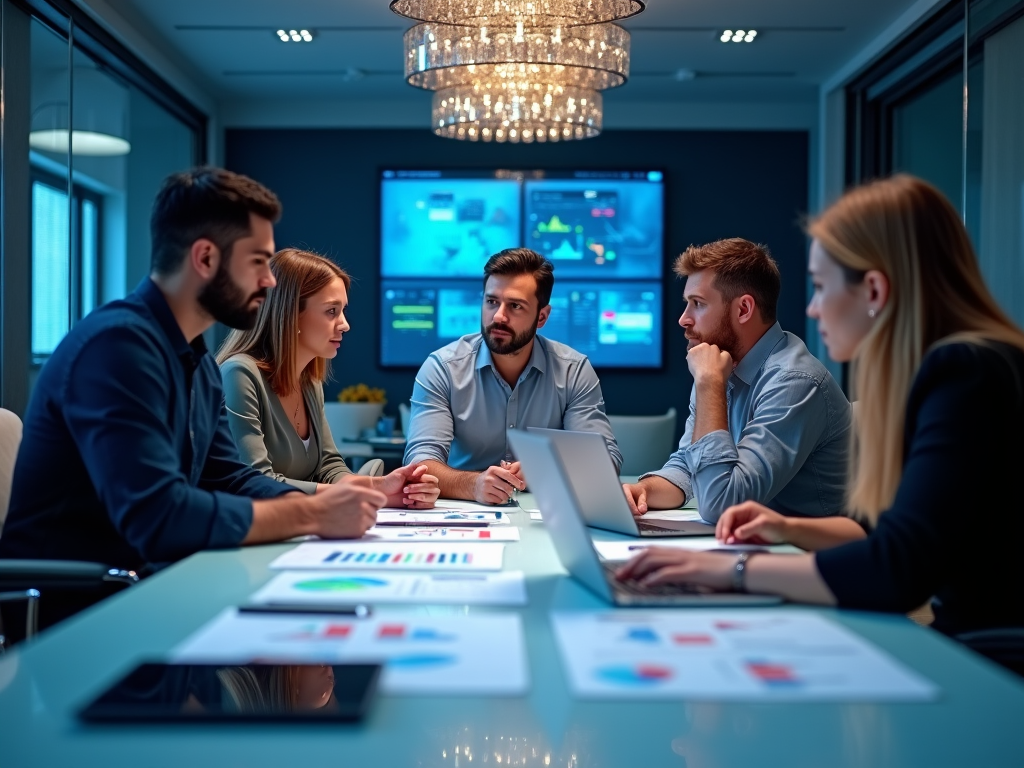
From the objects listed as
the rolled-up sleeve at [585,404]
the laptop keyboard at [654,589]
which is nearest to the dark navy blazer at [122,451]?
the laptop keyboard at [654,589]

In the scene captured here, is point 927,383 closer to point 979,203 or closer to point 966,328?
point 966,328

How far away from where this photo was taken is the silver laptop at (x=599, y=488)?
72.1 inches

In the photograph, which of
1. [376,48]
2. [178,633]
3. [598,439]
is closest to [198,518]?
[178,633]

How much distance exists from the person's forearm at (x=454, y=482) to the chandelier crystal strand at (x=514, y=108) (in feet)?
4.81

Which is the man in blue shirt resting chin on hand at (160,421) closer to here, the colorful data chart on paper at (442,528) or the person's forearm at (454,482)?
the colorful data chart on paper at (442,528)

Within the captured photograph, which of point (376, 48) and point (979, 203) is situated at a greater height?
point (376, 48)

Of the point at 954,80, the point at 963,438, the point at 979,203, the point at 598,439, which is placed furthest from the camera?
the point at 954,80

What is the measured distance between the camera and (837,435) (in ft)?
7.74

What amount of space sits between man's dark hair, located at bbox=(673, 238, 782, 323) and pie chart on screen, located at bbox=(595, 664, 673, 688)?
1.70 m

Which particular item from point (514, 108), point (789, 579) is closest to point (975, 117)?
point (514, 108)

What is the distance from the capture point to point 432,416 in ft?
10.5

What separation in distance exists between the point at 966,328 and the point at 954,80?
3.99m

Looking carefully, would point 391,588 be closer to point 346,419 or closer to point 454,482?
point 454,482

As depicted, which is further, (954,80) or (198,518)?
(954,80)
